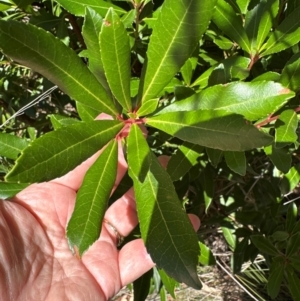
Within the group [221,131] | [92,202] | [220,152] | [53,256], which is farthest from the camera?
[53,256]

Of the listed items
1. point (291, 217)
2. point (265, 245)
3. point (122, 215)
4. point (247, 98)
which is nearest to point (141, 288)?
point (122, 215)

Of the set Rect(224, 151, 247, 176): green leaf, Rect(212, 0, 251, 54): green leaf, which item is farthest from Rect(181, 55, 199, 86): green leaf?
Rect(224, 151, 247, 176): green leaf

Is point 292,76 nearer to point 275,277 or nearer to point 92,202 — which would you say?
point 92,202

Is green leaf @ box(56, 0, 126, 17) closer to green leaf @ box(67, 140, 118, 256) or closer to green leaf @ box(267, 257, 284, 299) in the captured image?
green leaf @ box(67, 140, 118, 256)

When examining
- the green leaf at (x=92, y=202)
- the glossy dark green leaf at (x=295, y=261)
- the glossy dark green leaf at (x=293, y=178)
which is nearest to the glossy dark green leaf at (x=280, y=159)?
the glossy dark green leaf at (x=293, y=178)

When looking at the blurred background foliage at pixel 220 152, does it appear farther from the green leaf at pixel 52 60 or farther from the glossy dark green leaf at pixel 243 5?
the green leaf at pixel 52 60

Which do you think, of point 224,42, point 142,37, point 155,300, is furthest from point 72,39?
point 155,300

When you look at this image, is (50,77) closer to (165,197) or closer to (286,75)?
(165,197)
